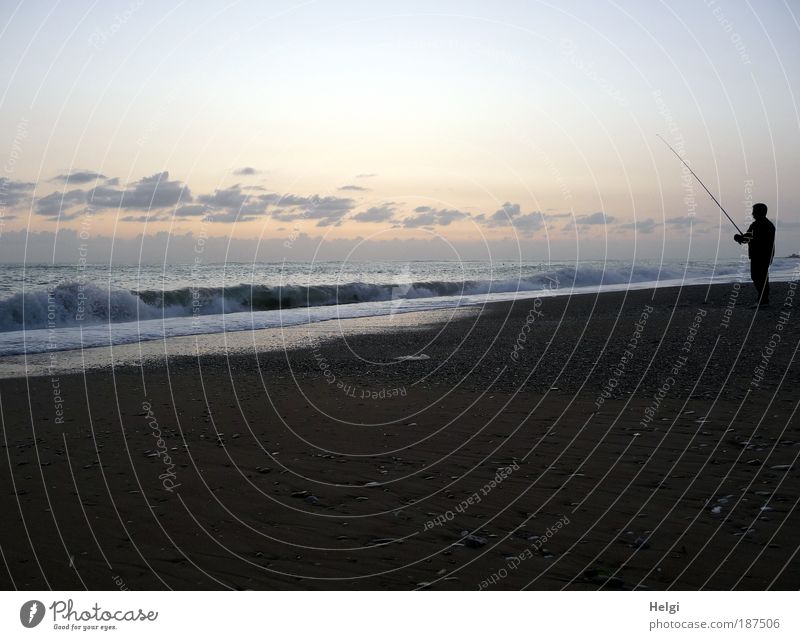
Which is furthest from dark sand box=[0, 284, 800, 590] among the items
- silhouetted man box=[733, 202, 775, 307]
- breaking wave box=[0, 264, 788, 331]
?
breaking wave box=[0, 264, 788, 331]

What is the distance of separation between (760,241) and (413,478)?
16.0 metres

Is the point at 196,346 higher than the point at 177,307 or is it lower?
lower

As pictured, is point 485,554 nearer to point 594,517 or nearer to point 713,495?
point 594,517

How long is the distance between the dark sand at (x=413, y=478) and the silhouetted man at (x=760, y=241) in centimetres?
728

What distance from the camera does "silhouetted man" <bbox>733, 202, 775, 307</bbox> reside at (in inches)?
698

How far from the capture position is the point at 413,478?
241 inches
